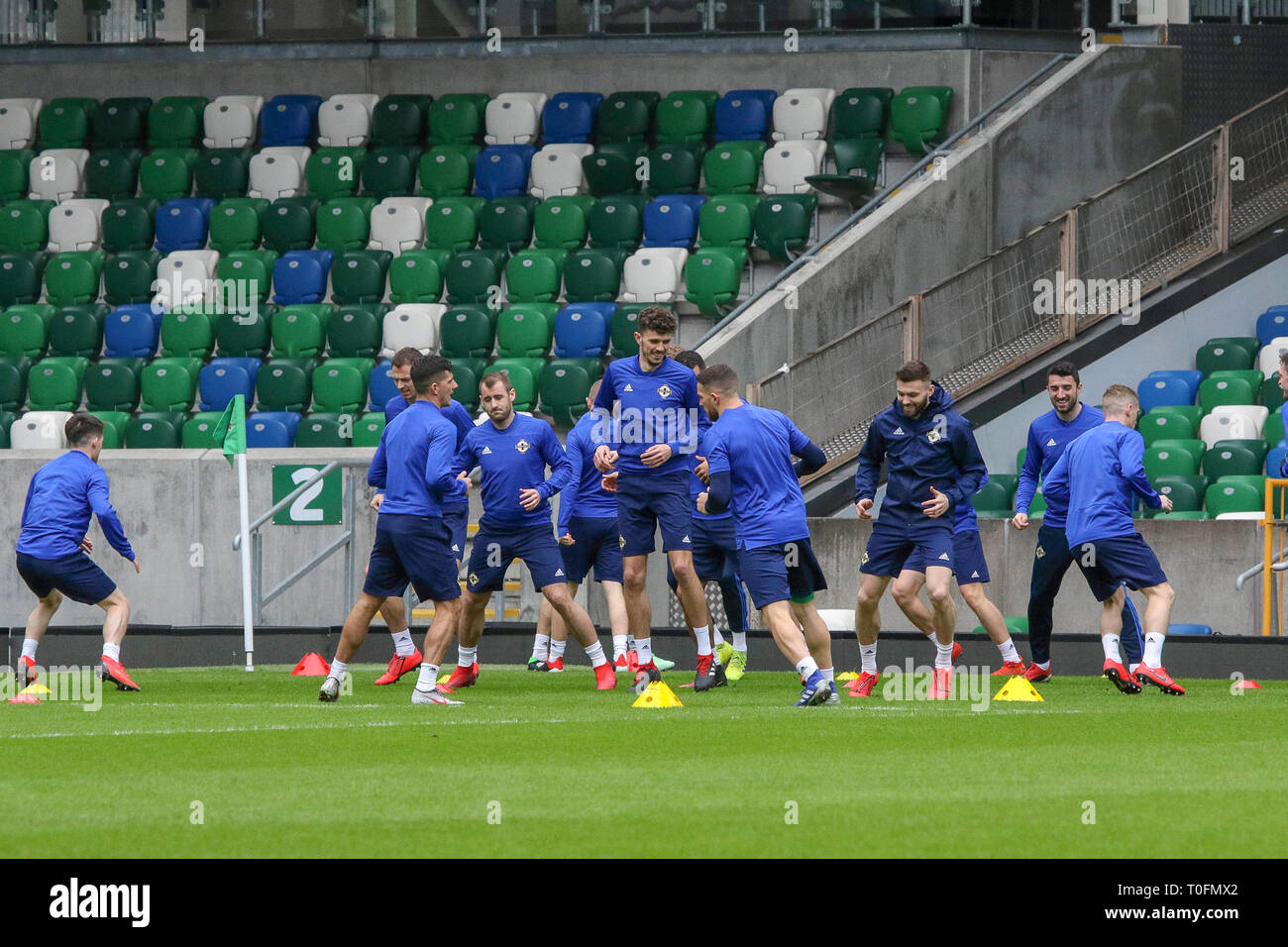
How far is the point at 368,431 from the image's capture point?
21078mm

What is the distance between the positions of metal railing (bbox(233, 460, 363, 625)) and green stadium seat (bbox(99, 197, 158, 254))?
6.86m

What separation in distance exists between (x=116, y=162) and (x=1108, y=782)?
19.9 m

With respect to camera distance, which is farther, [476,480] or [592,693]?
[476,480]

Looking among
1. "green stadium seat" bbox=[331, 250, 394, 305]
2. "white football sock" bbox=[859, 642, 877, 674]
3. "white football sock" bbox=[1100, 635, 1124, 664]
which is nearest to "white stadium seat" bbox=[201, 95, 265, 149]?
"green stadium seat" bbox=[331, 250, 394, 305]

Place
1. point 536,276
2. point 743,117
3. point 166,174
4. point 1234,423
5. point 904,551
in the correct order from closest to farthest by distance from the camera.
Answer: point 904,551 → point 1234,423 → point 536,276 → point 743,117 → point 166,174

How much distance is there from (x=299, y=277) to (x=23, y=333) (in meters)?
3.26

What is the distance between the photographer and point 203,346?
2367 cm

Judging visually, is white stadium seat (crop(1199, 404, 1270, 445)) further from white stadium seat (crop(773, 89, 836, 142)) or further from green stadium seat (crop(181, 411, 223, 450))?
green stadium seat (crop(181, 411, 223, 450))

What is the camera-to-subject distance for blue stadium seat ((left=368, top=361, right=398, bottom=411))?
2203 cm

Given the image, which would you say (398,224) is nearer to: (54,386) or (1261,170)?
(54,386)

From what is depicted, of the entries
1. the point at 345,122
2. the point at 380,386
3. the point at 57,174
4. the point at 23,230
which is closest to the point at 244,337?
the point at 380,386

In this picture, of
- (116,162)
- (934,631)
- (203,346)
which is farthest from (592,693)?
(116,162)
